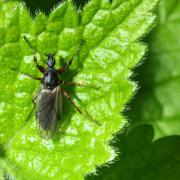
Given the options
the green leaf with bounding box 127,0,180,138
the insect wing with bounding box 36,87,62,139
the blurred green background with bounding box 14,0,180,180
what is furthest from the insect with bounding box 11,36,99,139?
the green leaf with bounding box 127,0,180,138

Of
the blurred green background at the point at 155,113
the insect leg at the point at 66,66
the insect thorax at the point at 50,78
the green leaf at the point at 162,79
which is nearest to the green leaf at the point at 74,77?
the insect leg at the point at 66,66

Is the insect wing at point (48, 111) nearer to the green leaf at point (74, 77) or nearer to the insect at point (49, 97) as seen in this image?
the insect at point (49, 97)

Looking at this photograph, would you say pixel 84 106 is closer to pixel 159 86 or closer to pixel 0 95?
pixel 0 95

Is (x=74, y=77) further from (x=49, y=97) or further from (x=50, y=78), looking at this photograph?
(x=49, y=97)

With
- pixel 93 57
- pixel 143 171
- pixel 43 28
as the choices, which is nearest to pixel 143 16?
pixel 93 57

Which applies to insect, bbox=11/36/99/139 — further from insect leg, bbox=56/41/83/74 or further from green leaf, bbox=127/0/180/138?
green leaf, bbox=127/0/180/138
